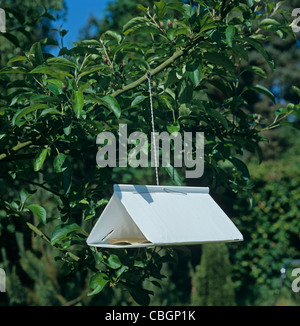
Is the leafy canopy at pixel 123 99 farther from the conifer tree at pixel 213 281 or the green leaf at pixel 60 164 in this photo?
the conifer tree at pixel 213 281

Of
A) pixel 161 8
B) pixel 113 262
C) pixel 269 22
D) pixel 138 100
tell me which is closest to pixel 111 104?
pixel 138 100

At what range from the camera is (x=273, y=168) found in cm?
680

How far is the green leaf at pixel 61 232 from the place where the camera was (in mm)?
1723

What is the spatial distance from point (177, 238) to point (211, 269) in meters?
4.43

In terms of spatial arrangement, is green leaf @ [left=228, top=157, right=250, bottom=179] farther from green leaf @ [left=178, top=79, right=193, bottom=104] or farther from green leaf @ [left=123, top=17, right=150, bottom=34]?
green leaf @ [left=123, top=17, right=150, bottom=34]

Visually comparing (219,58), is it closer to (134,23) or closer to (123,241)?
(134,23)

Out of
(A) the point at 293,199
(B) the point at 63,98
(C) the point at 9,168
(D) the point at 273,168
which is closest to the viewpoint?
(B) the point at 63,98

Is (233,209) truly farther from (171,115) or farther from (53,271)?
(171,115)

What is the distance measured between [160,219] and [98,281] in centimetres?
45

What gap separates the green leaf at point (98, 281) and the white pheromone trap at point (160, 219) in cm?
16

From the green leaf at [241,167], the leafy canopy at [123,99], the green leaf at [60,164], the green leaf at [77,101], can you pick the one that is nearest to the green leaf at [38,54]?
the leafy canopy at [123,99]

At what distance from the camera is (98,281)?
1.67 m
